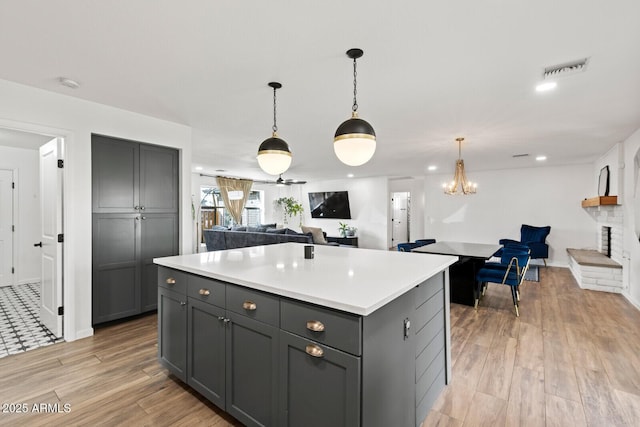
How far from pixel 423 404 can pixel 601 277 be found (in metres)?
4.99

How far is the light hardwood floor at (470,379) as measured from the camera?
190 centimetres

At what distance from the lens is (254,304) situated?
161cm

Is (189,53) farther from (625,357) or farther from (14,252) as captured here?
(14,252)

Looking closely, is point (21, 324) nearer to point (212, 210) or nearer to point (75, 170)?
point (75, 170)

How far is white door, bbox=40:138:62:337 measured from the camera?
2.99m

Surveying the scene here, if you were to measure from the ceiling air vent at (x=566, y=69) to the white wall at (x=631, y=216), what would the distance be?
265 centimetres

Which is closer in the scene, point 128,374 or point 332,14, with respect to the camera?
point 332,14

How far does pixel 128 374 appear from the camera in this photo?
2.36 metres

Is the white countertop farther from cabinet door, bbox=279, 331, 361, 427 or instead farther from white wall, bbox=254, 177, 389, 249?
white wall, bbox=254, 177, 389, 249

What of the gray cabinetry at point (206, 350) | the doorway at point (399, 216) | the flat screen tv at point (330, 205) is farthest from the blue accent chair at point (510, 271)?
the doorway at point (399, 216)

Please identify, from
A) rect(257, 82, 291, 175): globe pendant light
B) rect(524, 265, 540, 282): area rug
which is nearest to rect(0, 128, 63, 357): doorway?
rect(257, 82, 291, 175): globe pendant light

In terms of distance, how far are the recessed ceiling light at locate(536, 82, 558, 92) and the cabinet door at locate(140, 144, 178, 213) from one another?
4.00 meters

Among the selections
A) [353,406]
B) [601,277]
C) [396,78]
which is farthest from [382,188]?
[353,406]

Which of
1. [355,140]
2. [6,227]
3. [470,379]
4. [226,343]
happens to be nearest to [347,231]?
[470,379]
